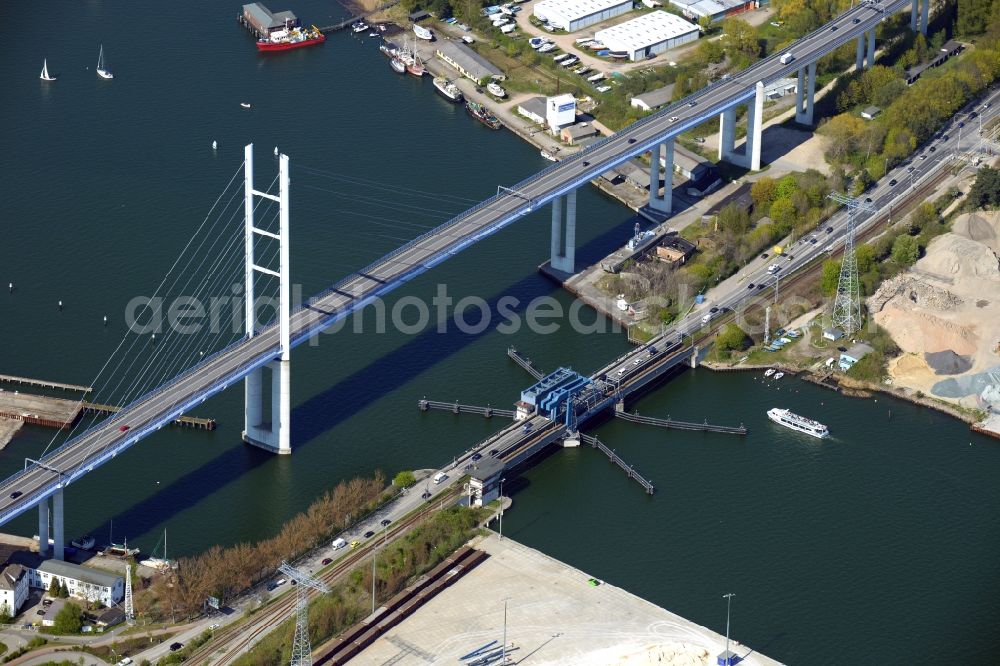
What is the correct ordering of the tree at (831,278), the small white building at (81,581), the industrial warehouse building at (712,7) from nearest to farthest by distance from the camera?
the small white building at (81,581) → the tree at (831,278) → the industrial warehouse building at (712,7)

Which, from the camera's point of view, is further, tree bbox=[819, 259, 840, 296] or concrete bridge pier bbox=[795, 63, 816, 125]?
concrete bridge pier bbox=[795, 63, 816, 125]

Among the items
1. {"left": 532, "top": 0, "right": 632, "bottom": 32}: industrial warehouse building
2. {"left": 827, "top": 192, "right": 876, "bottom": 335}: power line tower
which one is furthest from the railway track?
{"left": 532, "top": 0, "right": 632, "bottom": 32}: industrial warehouse building

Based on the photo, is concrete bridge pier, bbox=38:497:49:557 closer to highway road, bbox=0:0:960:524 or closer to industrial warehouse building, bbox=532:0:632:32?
highway road, bbox=0:0:960:524

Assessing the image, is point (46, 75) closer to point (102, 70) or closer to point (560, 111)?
point (102, 70)

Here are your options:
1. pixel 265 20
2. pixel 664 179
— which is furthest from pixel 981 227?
pixel 265 20

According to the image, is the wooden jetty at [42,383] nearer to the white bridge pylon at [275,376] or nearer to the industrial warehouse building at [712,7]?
the white bridge pylon at [275,376]

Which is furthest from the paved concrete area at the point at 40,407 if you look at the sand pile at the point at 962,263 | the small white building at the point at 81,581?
the sand pile at the point at 962,263

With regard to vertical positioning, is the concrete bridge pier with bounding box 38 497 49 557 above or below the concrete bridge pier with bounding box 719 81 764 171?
below

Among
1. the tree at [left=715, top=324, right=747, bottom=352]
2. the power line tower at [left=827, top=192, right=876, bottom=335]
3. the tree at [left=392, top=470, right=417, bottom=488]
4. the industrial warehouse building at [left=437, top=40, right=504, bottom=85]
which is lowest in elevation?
the tree at [left=392, top=470, right=417, bottom=488]
